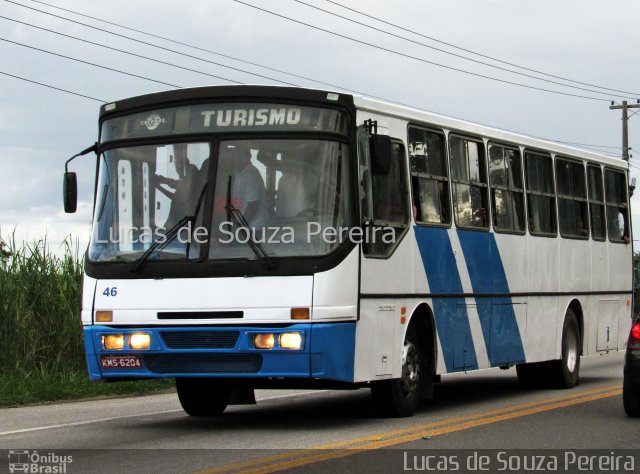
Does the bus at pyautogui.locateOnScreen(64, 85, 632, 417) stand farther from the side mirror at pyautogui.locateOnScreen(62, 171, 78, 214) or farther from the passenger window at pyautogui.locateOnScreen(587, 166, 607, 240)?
the passenger window at pyautogui.locateOnScreen(587, 166, 607, 240)

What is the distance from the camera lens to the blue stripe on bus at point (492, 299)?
51.0 feet

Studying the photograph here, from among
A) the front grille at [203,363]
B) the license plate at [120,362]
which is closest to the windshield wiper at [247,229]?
the front grille at [203,363]

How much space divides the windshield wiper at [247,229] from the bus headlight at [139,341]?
51.2 inches

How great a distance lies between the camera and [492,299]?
16.1 m

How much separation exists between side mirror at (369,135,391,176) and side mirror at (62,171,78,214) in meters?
3.12

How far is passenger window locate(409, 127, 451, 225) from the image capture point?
14.3 meters

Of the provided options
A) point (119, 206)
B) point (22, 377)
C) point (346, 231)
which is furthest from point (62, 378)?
point (346, 231)

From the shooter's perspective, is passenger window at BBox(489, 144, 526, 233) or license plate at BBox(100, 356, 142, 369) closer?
license plate at BBox(100, 356, 142, 369)

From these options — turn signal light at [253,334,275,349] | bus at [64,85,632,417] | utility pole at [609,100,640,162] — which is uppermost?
utility pole at [609,100,640,162]

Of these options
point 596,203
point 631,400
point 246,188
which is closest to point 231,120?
point 246,188

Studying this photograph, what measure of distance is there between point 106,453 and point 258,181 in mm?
2956

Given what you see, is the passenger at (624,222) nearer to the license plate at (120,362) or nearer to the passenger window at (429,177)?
the passenger window at (429,177)

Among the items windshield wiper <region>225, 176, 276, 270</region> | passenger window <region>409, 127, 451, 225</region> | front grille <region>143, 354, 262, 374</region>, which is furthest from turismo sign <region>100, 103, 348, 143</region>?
front grille <region>143, 354, 262, 374</region>

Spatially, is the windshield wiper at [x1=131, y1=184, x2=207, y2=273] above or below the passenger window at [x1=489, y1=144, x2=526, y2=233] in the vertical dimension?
below
